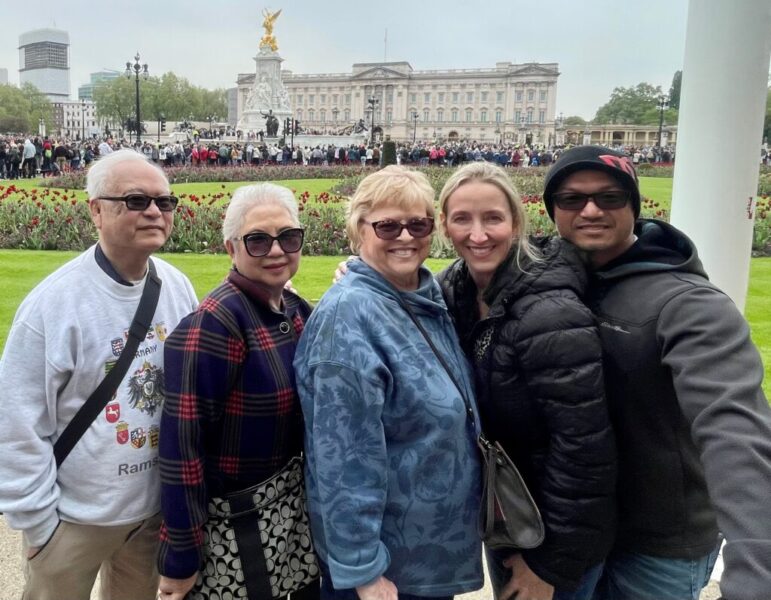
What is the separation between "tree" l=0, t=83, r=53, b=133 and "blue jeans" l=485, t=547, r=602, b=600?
98320mm

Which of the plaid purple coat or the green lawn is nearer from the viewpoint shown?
the plaid purple coat

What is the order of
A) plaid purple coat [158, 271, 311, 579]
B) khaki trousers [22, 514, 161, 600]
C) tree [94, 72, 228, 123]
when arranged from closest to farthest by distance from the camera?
1. plaid purple coat [158, 271, 311, 579]
2. khaki trousers [22, 514, 161, 600]
3. tree [94, 72, 228, 123]

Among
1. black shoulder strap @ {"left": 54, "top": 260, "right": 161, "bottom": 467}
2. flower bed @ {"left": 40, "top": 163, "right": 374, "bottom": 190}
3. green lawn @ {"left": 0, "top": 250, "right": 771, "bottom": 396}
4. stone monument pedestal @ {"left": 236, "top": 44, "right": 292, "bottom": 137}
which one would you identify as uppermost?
stone monument pedestal @ {"left": 236, "top": 44, "right": 292, "bottom": 137}

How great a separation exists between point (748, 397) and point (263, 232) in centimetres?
128

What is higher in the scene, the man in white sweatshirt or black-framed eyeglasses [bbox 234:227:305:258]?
Answer: black-framed eyeglasses [bbox 234:227:305:258]

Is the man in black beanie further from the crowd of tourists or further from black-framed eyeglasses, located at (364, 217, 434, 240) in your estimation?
the crowd of tourists

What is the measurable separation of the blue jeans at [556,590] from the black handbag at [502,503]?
0.55 feet

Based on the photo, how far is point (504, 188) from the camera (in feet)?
6.50

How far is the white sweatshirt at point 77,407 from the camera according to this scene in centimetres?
188

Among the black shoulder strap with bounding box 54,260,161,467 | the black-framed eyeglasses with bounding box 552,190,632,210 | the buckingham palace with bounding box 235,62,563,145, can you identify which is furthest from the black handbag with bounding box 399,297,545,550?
the buckingham palace with bounding box 235,62,563,145

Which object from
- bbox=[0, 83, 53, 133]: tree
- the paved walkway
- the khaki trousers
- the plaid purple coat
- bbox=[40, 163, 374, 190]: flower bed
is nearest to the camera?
the plaid purple coat

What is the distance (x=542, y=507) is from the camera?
1.81 m

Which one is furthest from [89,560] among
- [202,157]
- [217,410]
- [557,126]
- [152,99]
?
[557,126]

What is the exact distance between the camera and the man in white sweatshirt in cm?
188
